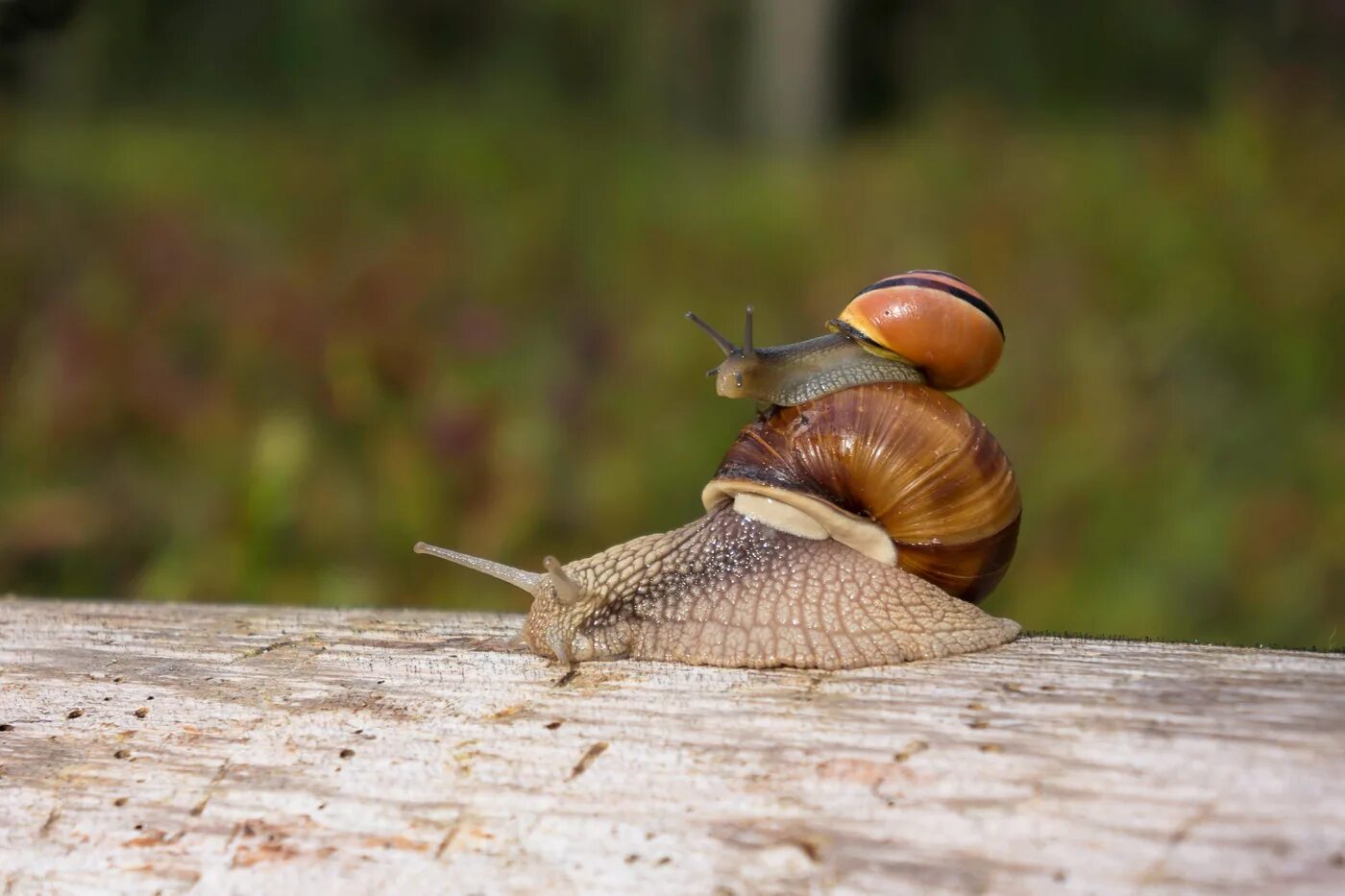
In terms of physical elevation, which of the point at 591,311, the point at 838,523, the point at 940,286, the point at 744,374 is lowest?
the point at 838,523

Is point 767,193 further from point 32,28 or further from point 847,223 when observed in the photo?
point 32,28

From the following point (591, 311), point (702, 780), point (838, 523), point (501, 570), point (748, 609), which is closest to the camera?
point (702, 780)

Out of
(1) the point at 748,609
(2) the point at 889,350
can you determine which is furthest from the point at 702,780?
(2) the point at 889,350

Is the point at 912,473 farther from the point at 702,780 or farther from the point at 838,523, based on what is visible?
the point at 702,780

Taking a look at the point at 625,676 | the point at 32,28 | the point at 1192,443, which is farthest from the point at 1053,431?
the point at 32,28

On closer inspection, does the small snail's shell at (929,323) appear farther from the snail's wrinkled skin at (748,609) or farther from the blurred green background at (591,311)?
the blurred green background at (591,311)

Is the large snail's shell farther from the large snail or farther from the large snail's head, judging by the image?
the large snail's head

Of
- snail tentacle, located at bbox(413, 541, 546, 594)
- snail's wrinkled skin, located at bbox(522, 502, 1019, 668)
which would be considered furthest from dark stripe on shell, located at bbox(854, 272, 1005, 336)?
snail tentacle, located at bbox(413, 541, 546, 594)
